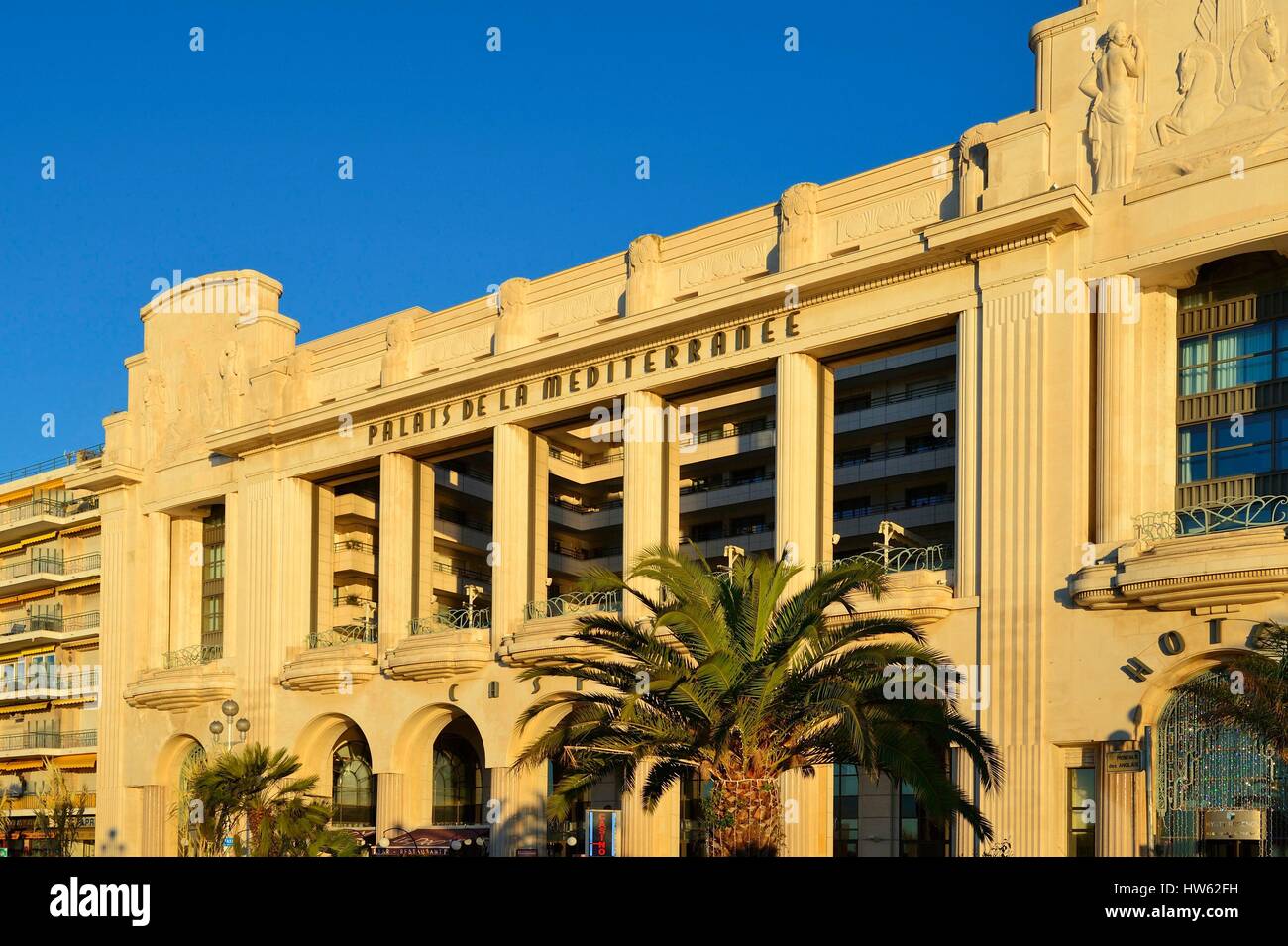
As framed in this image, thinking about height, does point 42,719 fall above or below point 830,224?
below

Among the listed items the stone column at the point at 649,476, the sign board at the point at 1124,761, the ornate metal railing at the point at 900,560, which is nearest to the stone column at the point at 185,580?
the stone column at the point at 649,476

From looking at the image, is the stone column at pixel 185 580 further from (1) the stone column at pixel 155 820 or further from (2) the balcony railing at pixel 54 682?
(2) the balcony railing at pixel 54 682

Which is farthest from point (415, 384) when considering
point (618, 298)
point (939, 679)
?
point (939, 679)

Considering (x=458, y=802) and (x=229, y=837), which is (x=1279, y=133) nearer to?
(x=229, y=837)

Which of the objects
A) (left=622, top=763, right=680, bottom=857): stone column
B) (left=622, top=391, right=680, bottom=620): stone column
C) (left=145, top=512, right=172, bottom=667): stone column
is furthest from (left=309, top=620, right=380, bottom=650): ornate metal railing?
(left=622, top=763, right=680, bottom=857): stone column

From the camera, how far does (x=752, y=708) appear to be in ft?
79.8

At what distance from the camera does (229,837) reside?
38.5 m

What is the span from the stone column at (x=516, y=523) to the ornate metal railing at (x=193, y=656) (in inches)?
524

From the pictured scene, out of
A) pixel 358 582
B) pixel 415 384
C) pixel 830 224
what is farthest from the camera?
pixel 358 582

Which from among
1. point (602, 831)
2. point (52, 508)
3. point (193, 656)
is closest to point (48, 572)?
point (52, 508)

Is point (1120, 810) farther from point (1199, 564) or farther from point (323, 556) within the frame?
point (323, 556)

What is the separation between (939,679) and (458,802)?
82.8 feet

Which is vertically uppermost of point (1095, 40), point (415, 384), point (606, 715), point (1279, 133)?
point (1095, 40)
